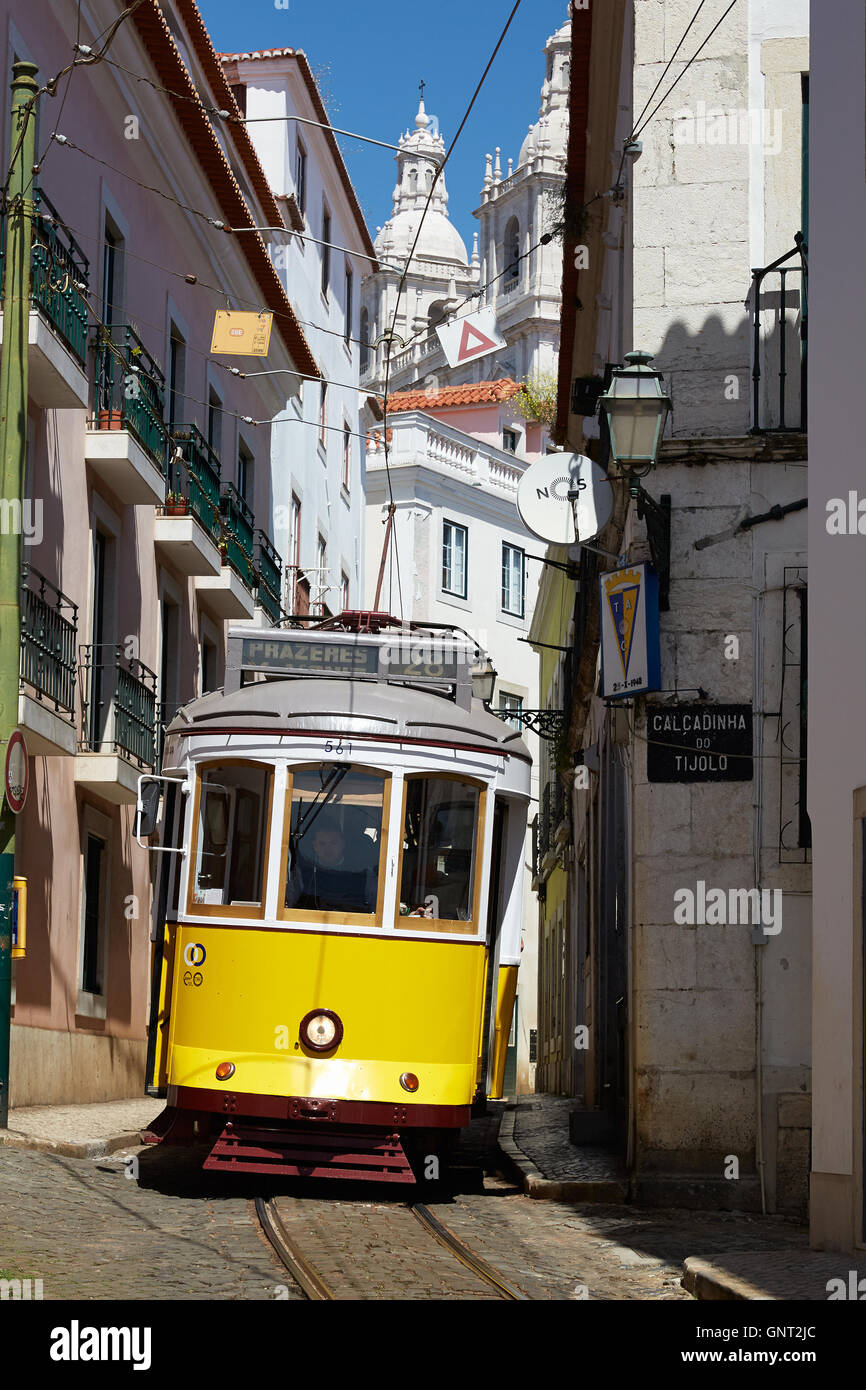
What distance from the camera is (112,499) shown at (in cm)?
2053

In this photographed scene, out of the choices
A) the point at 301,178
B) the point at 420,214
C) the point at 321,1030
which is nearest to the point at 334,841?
the point at 321,1030

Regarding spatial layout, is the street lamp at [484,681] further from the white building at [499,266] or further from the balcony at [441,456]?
the white building at [499,266]

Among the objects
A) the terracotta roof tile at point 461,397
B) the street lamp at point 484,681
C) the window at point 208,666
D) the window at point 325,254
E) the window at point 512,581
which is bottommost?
the street lamp at point 484,681

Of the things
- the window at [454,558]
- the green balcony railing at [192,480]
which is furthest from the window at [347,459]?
the green balcony railing at [192,480]

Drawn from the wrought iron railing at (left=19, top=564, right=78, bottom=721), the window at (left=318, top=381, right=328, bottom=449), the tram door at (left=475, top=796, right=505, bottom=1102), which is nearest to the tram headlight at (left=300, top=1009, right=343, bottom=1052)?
the tram door at (left=475, top=796, right=505, bottom=1102)

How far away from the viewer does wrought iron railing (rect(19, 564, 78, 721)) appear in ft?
52.5

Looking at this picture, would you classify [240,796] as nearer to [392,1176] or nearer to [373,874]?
[373,874]

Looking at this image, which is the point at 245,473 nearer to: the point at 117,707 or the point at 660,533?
the point at 117,707

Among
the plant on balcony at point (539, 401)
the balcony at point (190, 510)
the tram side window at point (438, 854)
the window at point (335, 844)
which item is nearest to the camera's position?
the window at point (335, 844)

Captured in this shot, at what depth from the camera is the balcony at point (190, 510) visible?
22.6 metres

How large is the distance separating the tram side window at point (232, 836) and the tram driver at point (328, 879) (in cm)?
23

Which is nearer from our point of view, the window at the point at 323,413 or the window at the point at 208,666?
the window at the point at 208,666

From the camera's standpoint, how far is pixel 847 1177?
9.86 meters

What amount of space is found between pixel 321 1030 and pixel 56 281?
326 inches
